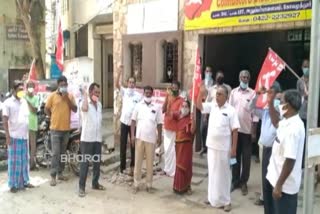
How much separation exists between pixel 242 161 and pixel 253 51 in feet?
14.1

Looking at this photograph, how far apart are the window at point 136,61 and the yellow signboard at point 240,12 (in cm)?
163

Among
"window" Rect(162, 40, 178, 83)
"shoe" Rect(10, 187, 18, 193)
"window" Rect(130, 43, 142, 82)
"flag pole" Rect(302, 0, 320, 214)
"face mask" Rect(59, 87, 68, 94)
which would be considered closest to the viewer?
"flag pole" Rect(302, 0, 320, 214)

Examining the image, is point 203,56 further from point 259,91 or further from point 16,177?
point 16,177

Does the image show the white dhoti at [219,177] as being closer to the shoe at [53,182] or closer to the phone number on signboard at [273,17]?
the phone number on signboard at [273,17]

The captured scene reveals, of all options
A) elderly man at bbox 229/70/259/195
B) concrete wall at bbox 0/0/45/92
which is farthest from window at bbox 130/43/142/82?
concrete wall at bbox 0/0/45/92

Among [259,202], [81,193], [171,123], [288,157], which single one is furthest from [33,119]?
[288,157]

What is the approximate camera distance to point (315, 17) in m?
3.30

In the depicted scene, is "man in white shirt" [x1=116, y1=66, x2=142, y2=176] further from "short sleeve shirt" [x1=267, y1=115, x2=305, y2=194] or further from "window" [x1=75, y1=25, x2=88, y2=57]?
"window" [x1=75, y1=25, x2=88, y2=57]

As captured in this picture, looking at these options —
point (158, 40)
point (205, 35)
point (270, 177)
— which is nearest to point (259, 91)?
point (270, 177)

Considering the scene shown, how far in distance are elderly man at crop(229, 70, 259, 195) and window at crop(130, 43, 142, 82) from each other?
347 cm

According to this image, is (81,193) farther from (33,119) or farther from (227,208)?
(227,208)

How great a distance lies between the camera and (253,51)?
10289mm

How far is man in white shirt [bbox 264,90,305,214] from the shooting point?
4.05m

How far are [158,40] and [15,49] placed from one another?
520 inches
